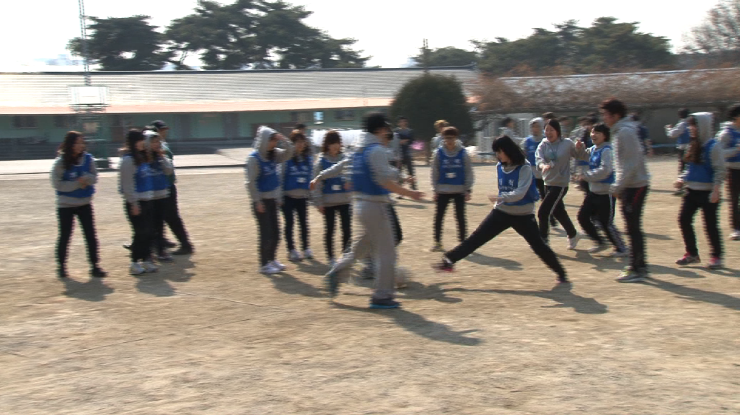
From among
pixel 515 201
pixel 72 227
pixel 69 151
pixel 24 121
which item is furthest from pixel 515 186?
pixel 24 121

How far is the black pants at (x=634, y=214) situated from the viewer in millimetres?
7781

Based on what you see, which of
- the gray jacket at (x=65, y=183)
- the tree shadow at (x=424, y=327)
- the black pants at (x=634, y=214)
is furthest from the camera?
the gray jacket at (x=65, y=183)

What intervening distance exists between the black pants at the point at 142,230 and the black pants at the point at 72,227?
451 mm

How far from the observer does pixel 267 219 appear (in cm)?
904

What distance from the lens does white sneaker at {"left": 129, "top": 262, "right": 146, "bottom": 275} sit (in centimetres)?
920

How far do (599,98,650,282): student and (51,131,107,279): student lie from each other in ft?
19.6

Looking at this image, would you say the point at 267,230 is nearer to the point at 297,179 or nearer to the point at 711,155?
the point at 297,179

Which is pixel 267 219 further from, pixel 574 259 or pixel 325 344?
pixel 574 259

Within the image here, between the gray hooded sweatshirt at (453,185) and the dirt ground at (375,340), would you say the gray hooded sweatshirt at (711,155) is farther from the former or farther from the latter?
the gray hooded sweatshirt at (453,185)

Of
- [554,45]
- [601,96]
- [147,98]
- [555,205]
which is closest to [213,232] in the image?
[555,205]

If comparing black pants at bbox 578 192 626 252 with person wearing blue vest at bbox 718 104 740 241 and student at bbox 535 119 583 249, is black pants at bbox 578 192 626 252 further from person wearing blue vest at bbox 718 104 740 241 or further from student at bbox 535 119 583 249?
person wearing blue vest at bbox 718 104 740 241

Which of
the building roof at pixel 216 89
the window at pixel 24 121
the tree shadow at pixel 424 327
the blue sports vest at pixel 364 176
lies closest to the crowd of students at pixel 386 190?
the blue sports vest at pixel 364 176

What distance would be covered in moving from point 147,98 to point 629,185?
49.6 m

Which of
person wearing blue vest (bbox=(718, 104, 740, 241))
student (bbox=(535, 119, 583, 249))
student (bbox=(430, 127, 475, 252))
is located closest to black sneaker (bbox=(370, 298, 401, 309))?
student (bbox=(430, 127, 475, 252))
